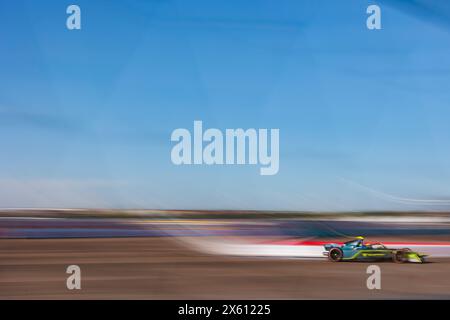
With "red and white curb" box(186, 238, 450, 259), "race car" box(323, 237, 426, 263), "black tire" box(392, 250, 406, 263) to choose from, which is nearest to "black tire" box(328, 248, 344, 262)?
"race car" box(323, 237, 426, 263)

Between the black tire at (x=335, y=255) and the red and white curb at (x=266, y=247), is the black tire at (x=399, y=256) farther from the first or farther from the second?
the black tire at (x=335, y=255)

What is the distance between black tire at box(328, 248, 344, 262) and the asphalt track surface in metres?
0.17

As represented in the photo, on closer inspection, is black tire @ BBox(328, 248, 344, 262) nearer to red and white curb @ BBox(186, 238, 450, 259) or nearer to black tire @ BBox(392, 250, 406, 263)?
red and white curb @ BBox(186, 238, 450, 259)

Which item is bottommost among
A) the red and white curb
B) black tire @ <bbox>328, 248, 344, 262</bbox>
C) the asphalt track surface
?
the asphalt track surface

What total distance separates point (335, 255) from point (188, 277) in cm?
204

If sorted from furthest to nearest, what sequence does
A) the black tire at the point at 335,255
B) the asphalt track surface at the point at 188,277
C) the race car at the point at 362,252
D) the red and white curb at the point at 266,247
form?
the black tire at the point at 335,255
the race car at the point at 362,252
the red and white curb at the point at 266,247
the asphalt track surface at the point at 188,277

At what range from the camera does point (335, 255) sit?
22.6ft

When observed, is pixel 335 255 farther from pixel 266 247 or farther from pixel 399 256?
pixel 266 247

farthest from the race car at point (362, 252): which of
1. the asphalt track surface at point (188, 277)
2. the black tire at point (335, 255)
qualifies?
the asphalt track surface at point (188, 277)

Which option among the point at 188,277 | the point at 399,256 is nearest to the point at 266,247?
the point at 188,277

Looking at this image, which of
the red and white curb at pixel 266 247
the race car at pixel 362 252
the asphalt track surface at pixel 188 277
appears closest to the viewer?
the asphalt track surface at pixel 188 277

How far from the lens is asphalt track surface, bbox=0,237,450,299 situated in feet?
19.0

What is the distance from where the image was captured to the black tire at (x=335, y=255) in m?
6.79
